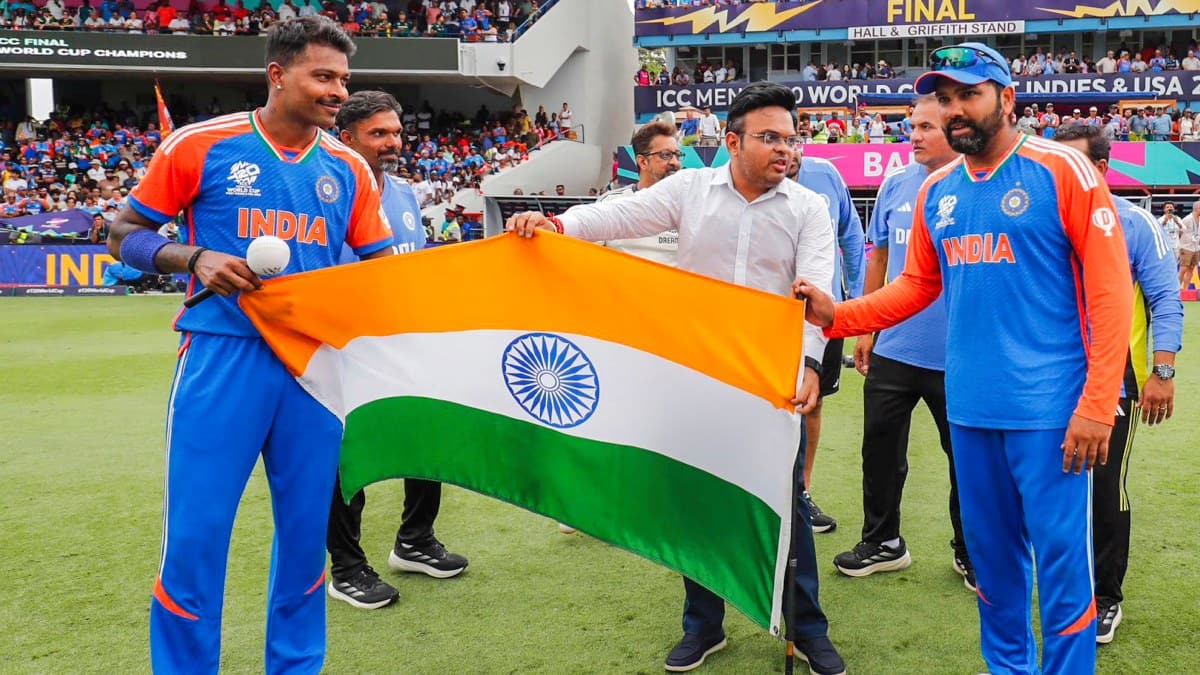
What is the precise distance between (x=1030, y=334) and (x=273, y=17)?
119 ft

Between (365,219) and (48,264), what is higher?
(365,219)

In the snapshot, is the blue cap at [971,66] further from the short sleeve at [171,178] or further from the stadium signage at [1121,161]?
the stadium signage at [1121,161]

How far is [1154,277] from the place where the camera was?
3.82 metres

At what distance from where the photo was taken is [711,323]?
Result: 3.51 meters

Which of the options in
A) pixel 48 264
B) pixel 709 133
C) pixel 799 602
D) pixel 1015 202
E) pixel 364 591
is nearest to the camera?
pixel 1015 202

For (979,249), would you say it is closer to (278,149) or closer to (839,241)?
(278,149)

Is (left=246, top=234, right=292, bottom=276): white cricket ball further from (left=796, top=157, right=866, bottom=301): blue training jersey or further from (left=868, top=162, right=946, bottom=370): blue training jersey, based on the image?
(left=796, top=157, right=866, bottom=301): blue training jersey

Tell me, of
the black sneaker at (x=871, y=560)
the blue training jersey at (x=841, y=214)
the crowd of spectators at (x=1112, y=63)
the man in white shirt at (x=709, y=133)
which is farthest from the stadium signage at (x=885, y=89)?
the black sneaker at (x=871, y=560)

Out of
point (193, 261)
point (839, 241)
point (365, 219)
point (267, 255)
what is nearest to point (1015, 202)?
point (365, 219)

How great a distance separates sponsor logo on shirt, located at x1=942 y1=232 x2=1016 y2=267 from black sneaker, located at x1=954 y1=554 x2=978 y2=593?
1.96 m

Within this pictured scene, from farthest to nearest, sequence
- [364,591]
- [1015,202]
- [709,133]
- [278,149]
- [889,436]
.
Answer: [709,133]
[889,436]
[364,591]
[278,149]
[1015,202]

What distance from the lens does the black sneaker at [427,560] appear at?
502 cm

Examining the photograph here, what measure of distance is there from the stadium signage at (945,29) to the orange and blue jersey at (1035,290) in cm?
3617

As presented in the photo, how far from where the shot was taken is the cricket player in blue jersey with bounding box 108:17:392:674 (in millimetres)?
3252
